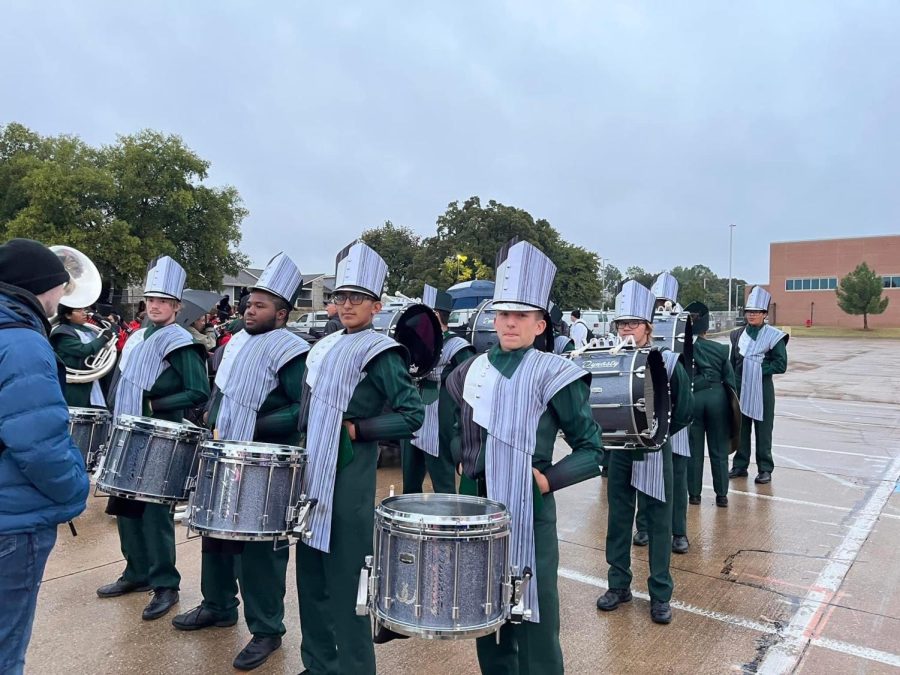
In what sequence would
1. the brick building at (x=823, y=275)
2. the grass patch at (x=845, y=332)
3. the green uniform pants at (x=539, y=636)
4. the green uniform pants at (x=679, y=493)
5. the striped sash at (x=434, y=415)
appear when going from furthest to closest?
1. the brick building at (x=823, y=275)
2. the grass patch at (x=845, y=332)
3. the striped sash at (x=434, y=415)
4. the green uniform pants at (x=679, y=493)
5. the green uniform pants at (x=539, y=636)

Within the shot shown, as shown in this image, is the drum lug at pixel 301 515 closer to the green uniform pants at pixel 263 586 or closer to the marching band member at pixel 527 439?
the green uniform pants at pixel 263 586

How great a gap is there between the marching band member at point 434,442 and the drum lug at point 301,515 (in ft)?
10.0

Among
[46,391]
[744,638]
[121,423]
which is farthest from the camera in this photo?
[744,638]

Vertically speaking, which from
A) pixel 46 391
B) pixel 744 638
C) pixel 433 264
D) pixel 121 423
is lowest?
pixel 744 638

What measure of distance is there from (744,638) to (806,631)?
0.45 metres

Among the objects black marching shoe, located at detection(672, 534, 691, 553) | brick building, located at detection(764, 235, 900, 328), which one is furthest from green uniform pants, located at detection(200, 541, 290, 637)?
brick building, located at detection(764, 235, 900, 328)

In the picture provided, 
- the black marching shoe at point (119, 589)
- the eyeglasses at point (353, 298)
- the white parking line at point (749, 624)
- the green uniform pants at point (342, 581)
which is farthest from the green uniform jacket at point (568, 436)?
the black marching shoe at point (119, 589)

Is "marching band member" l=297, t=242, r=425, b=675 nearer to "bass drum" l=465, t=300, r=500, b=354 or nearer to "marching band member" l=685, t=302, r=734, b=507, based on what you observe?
"marching band member" l=685, t=302, r=734, b=507

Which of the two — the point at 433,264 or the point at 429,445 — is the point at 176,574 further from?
the point at 433,264

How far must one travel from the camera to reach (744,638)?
168 inches

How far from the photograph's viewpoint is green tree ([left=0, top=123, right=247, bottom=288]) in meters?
32.8

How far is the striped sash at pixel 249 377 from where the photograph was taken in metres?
3.87

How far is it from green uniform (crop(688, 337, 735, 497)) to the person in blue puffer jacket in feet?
20.4

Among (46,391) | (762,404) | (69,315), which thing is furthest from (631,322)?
(69,315)
